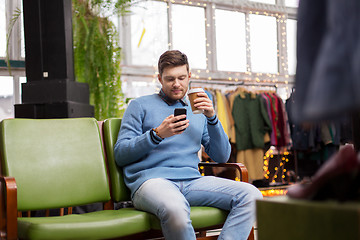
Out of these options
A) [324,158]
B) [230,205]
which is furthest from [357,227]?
[324,158]

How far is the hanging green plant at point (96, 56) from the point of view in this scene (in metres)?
4.67

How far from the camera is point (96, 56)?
4738mm

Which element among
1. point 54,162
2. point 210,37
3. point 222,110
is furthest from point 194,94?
point 210,37

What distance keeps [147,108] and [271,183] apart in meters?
4.61

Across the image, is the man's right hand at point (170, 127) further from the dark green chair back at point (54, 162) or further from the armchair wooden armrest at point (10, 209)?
the armchair wooden armrest at point (10, 209)

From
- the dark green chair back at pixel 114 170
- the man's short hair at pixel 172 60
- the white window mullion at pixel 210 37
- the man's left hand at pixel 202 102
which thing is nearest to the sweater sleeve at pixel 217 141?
the man's left hand at pixel 202 102

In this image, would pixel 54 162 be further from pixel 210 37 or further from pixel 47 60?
pixel 210 37

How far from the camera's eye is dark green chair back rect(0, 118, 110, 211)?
226 centimetres

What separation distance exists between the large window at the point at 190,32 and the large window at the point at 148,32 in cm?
20

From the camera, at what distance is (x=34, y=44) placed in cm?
373

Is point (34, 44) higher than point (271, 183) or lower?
higher

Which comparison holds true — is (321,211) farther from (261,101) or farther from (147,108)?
(261,101)

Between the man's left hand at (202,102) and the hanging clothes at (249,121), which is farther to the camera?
the hanging clothes at (249,121)

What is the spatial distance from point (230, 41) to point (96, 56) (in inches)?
127
